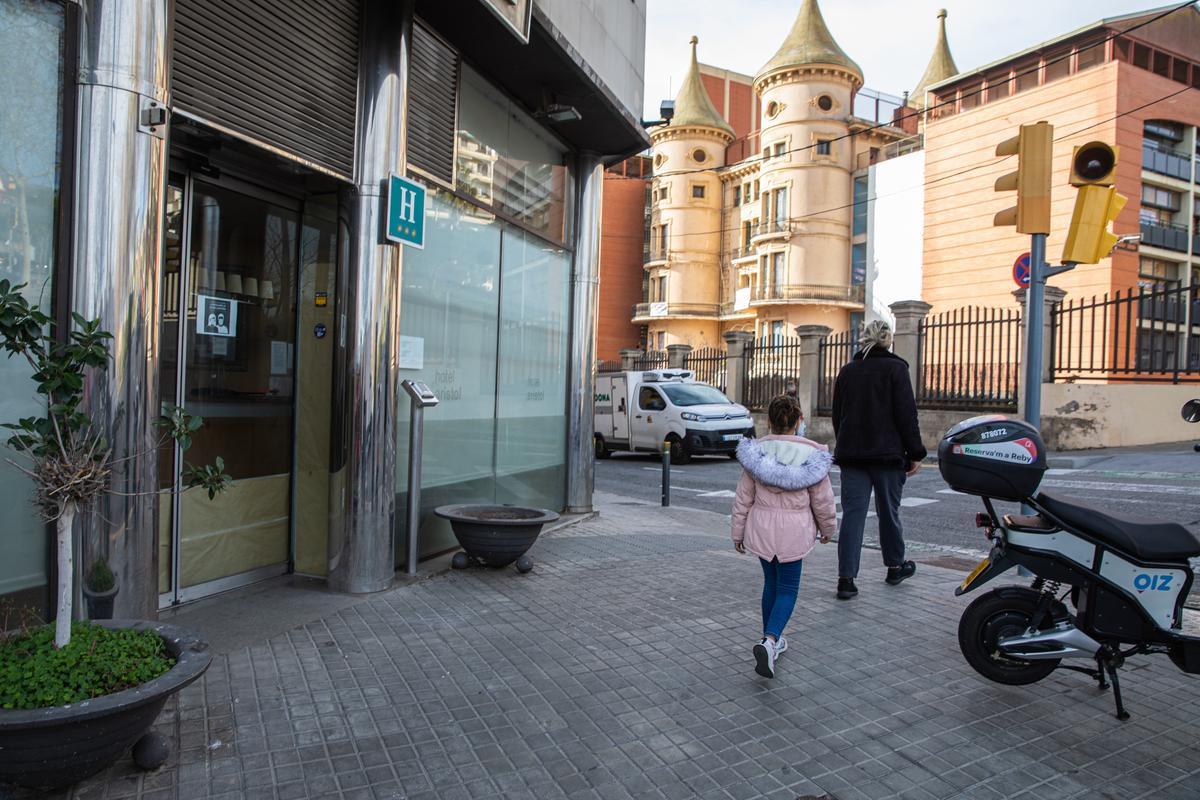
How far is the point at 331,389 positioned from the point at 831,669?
12.3 feet

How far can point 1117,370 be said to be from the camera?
651 inches

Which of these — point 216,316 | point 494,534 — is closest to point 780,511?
point 494,534

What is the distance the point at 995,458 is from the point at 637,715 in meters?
2.14

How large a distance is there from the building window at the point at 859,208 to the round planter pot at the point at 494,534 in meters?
44.0

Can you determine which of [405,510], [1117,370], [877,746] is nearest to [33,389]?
[405,510]

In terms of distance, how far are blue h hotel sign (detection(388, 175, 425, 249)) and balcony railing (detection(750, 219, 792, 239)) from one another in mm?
43341

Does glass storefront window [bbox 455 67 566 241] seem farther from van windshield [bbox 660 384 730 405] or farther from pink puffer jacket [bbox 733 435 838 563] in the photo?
van windshield [bbox 660 384 730 405]

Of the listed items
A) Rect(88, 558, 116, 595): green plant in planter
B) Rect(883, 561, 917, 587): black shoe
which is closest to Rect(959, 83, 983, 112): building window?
Rect(883, 561, 917, 587): black shoe

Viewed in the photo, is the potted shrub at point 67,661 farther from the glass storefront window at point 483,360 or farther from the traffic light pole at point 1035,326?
the traffic light pole at point 1035,326

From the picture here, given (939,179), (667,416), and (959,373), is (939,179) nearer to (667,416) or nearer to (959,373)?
(959,373)

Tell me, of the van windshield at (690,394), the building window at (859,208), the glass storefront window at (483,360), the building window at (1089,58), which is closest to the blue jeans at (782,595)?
the glass storefront window at (483,360)

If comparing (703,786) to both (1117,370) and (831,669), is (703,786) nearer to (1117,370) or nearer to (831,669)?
(831,669)

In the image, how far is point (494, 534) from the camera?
599cm

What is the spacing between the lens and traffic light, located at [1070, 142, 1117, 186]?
578 centimetres
